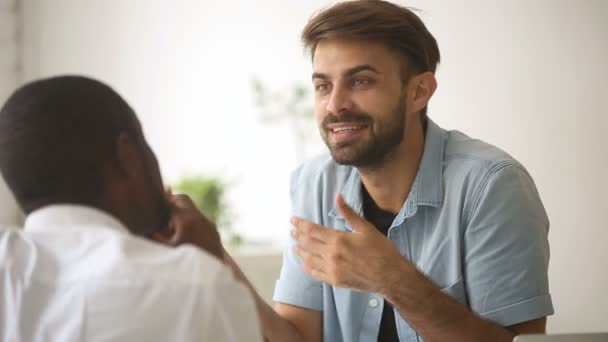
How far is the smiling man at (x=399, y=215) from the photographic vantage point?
58.4 inches

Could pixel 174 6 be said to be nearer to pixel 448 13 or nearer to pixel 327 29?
pixel 448 13

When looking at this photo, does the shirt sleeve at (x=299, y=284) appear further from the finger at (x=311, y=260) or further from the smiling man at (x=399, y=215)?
the finger at (x=311, y=260)

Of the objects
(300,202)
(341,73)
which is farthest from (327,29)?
(300,202)

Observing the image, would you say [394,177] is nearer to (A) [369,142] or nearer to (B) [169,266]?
(A) [369,142]

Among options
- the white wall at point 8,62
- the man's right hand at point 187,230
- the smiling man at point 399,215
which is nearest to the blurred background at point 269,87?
the white wall at point 8,62

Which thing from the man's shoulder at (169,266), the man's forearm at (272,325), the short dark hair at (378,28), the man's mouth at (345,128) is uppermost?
the short dark hair at (378,28)

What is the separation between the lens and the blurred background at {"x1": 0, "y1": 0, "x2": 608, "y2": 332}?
299cm

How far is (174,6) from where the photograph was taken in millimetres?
4020

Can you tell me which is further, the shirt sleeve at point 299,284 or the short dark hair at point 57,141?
the shirt sleeve at point 299,284

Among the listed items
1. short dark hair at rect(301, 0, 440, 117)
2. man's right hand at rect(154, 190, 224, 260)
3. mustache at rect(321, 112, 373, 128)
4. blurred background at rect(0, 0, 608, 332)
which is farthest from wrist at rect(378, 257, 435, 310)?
blurred background at rect(0, 0, 608, 332)

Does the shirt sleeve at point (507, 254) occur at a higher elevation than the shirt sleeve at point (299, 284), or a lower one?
higher

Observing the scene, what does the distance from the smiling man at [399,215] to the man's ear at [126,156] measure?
0.58m

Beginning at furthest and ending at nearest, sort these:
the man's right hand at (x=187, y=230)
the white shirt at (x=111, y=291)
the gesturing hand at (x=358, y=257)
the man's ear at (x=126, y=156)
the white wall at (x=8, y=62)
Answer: the white wall at (x=8, y=62) < the gesturing hand at (x=358, y=257) < the man's right hand at (x=187, y=230) < the man's ear at (x=126, y=156) < the white shirt at (x=111, y=291)

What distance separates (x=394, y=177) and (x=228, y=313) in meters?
1.07
